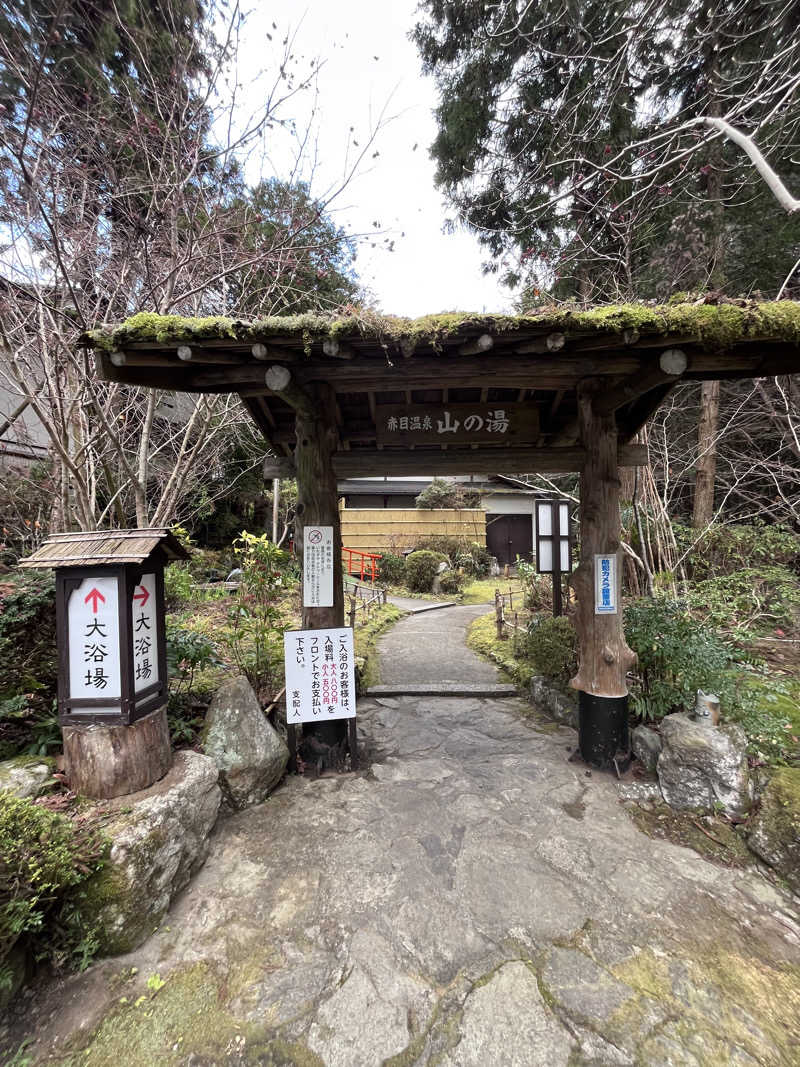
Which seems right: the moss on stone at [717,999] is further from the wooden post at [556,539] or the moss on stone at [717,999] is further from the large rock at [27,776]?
the wooden post at [556,539]

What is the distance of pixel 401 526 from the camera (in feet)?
51.8

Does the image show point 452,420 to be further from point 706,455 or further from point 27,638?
point 706,455

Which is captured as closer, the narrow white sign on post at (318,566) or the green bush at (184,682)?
the green bush at (184,682)

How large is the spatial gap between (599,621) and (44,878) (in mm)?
4050

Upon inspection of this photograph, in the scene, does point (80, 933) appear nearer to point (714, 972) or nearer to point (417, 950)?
point (417, 950)

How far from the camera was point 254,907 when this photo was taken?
8.27 ft

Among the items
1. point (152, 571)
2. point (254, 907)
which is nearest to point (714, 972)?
point (254, 907)

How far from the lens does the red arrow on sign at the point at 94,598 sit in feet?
8.86

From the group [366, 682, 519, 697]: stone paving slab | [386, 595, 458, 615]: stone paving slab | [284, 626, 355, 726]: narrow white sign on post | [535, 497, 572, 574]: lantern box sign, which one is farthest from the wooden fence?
[284, 626, 355, 726]: narrow white sign on post

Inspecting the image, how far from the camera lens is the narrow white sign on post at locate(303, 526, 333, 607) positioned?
384 centimetres

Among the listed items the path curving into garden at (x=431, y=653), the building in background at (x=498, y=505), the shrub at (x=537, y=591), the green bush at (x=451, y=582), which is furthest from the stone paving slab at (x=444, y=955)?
the building in background at (x=498, y=505)

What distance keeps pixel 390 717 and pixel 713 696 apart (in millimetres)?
3314

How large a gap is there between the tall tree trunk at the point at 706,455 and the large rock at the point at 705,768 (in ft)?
17.9

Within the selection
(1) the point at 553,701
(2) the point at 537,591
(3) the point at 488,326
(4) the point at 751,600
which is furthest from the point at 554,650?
(3) the point at 488,326
